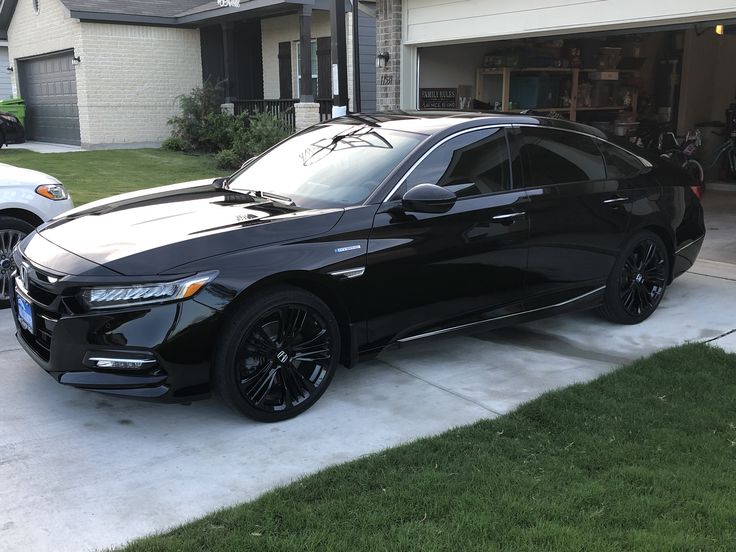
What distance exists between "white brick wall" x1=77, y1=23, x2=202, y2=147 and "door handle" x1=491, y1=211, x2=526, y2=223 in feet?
58.4

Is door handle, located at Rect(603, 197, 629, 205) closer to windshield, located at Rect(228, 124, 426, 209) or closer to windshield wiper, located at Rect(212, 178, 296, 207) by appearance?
windshield, located at Rect(228, 124, 426, 209)

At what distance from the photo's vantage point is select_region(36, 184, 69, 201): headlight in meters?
6.34

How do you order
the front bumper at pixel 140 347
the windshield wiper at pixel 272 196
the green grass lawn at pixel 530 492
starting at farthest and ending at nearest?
the windshield wiper at pixel 272 196 → the front bumper at pixel 140 347 → the green grass lawn at pixel 530 492

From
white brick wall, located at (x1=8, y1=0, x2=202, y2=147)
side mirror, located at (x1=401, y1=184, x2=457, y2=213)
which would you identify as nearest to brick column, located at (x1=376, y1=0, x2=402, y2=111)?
side mirror, located at (x1=401, y1=184, x2=457, y2=213)

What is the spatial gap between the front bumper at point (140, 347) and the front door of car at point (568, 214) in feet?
7.86

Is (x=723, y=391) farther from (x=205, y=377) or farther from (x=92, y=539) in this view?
(x=92, y=539)

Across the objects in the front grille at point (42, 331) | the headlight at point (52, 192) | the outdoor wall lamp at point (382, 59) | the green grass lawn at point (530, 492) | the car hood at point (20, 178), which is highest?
the outdoor wall lamp at point (382, 59)

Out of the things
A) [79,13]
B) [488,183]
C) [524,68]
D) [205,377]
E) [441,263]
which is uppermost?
[79,13]

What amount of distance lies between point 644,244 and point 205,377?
145 inches

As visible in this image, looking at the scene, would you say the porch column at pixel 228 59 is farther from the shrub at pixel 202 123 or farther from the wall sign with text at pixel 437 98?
the wall sign with text at pixel 437 98

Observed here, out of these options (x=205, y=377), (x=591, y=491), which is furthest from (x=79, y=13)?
(x=591, y=491)

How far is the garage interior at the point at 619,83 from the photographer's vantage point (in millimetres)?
12382

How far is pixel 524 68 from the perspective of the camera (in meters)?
12.4

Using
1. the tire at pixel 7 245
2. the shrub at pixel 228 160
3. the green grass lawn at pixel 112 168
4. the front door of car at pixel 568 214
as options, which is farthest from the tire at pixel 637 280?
the shrub at pixel 228 160
